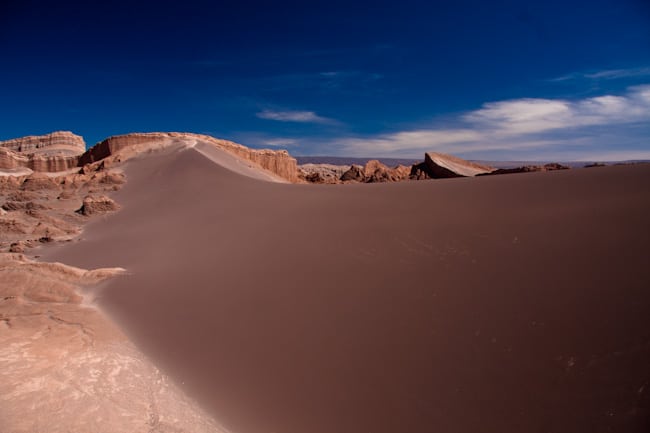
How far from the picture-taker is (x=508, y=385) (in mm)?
1783

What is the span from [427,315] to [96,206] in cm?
975

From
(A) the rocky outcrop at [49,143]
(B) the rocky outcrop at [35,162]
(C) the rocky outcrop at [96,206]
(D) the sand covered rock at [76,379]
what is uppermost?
(A) the rocky outcrop at [49,143]

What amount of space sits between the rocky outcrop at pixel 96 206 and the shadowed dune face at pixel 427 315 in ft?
18.7

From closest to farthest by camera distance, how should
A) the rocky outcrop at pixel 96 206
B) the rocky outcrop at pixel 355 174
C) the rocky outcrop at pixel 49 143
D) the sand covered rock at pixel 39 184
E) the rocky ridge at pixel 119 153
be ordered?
the rocky outcrop at pixel 96 206, the sand covered rock at pixel 39 184, the rocky ridge at pixel 119 153, the rocky outcrop at pixel 355 174, the rocky outcrop at pixel 49 143

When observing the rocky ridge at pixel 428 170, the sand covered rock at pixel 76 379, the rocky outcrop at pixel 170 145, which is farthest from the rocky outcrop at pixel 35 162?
the sand covered rock at pixel 76 379

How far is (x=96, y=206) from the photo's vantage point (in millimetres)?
9211

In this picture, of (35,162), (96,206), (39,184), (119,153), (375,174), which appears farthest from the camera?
(375,174)

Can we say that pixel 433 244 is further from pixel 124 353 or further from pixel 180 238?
pixel 180 238

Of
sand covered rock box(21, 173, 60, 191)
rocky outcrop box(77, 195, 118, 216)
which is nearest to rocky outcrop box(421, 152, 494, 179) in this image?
rocky outcrop box(77, 195, 118, 216)

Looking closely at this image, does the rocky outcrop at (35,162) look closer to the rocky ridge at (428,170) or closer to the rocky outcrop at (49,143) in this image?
the rocky outcrop at (49,143)

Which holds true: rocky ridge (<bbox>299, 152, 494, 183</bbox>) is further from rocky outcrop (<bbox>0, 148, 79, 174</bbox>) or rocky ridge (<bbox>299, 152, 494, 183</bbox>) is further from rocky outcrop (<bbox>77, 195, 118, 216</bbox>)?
rocky outcrop (<bbox>0, 148, 79, 174</bbox>)

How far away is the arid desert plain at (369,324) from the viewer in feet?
5.79

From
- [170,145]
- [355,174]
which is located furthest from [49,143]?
[355,174]

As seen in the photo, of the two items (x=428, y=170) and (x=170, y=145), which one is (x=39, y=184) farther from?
(x=428, y=170)
